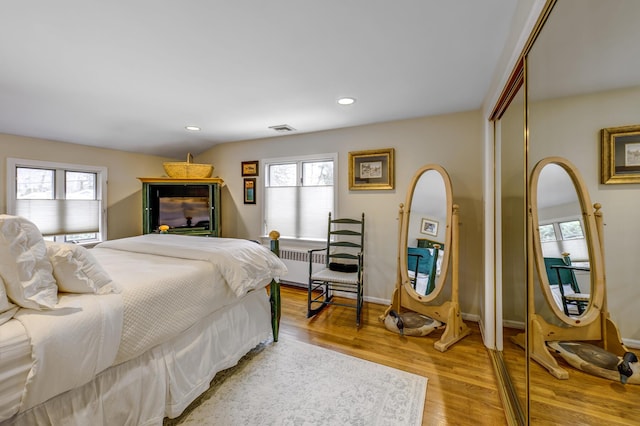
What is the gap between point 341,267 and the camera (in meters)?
3.16

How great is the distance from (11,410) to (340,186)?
3.12m

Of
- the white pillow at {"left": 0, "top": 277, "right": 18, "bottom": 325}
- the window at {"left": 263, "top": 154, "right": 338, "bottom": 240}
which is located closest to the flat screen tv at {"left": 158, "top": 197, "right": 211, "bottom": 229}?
the window at {"left": 263, "top": 154, "right": 338, "bottom": 240}

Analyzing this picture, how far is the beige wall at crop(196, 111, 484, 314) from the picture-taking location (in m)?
2.81

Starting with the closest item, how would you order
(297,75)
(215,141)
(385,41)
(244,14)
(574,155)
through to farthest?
(574,155) < (244,14) < (385,41) < (297,75) < (215,141)

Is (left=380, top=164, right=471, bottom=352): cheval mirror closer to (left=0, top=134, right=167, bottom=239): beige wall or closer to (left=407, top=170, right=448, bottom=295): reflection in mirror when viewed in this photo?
(left=407, top=170, right=448, bottom=295): reflection in mirror

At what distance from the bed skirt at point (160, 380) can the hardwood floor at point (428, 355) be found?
27.4 inches

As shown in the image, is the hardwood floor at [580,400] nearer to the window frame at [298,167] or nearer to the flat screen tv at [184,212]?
the window frame at [298,167]

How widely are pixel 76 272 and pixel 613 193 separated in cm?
200

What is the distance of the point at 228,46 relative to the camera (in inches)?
68.0

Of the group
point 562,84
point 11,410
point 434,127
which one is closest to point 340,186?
point 434,127

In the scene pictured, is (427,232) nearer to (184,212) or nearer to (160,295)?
(160,295)

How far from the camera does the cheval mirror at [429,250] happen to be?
8.20ft

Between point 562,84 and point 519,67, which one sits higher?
point 519,67

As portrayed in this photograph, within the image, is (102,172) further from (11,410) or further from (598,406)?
(598,406)
